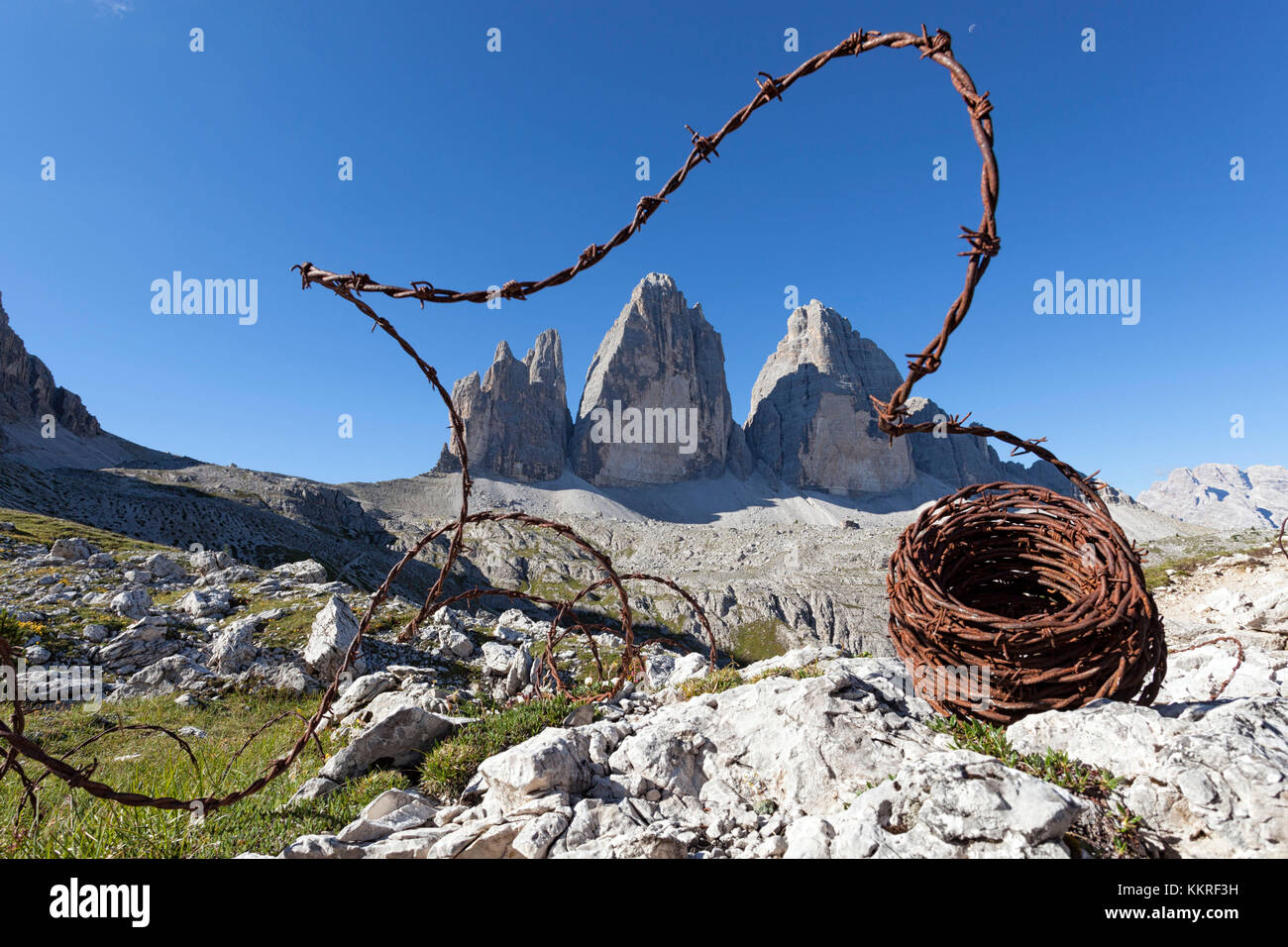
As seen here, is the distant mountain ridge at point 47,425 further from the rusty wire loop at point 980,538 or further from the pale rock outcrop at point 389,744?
the rusty wire loop at point 980,538

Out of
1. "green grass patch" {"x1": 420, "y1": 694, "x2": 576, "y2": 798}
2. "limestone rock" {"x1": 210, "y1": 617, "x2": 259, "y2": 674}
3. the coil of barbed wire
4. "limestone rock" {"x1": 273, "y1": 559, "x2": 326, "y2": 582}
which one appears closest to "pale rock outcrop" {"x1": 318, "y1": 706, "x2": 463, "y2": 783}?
"green grass patch" {"x1": 420, "y1": 694, "x2": 576, "y2": 798}

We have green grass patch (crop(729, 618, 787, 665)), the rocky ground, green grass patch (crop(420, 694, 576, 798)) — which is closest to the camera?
the rocky ground

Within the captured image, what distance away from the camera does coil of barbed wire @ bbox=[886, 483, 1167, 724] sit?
4039 millimetres

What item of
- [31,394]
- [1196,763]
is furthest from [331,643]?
[31,394]

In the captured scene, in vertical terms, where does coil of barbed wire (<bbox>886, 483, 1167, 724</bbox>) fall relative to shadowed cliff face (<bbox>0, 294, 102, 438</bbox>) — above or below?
below

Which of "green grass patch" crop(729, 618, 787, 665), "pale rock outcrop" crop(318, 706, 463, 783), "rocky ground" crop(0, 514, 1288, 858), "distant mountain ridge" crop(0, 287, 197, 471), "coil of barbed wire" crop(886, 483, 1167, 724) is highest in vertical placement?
"distant mountain ridge" crop(0, 287, 197, 471)

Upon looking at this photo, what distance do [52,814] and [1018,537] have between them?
32.6ft

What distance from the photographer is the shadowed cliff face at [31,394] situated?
122 m

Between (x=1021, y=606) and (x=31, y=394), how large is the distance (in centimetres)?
19339

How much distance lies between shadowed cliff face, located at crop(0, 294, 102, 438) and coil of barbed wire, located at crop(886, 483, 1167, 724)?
7178 inches

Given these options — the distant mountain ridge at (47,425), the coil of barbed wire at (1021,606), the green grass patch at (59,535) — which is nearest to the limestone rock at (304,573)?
the green grass patch at (59,535)

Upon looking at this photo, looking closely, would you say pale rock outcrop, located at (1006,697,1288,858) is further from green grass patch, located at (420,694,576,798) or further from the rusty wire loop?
green grass patch, located at (420,694,576,798)

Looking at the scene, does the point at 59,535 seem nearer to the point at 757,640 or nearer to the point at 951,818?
the point at 951,818

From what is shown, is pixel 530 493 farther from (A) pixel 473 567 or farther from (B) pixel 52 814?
(B) pixel 52 814
